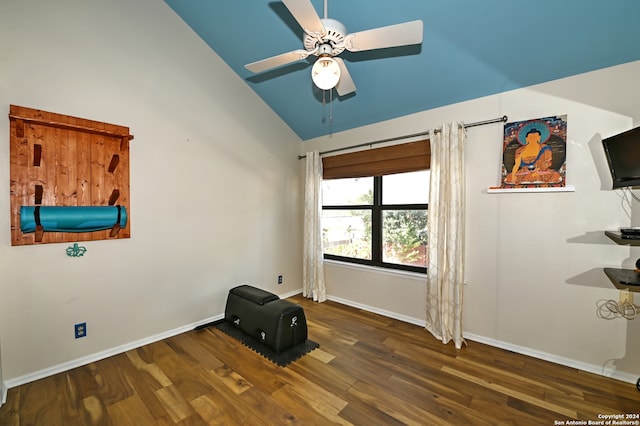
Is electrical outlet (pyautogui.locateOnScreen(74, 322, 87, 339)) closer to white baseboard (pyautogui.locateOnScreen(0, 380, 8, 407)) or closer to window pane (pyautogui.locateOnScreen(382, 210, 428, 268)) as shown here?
white baseboard (pyautogui.locateOnScreen(0, 380, 8, 407))

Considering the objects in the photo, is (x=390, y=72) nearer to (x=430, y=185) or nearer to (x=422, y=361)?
(x=430, y=185)

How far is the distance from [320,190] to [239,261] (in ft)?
4.93

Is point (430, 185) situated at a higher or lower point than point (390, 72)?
lower

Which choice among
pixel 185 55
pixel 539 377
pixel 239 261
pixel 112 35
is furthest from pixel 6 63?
pixel 539 377

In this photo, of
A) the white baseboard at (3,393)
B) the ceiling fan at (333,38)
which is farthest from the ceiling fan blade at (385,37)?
the white baseboard at (3,393)

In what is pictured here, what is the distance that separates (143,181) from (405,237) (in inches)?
118

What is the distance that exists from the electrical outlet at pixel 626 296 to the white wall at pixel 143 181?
3.57 meters

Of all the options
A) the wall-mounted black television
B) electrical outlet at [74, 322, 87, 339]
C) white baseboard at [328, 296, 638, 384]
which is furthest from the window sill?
electrical outlet at [74, 322, 87, 339]

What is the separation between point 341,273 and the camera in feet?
Answer: 12.9

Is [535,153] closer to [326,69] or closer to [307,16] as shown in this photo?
[326,69]

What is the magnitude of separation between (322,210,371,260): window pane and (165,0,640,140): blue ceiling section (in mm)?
1341

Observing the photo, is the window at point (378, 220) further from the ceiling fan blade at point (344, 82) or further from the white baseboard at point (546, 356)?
the ceiling fan blade at point (344, 82)

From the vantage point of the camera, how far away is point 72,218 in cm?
226

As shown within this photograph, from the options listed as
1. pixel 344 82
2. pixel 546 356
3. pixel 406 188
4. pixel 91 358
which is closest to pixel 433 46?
pixel 344 82
